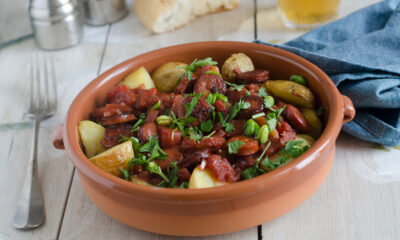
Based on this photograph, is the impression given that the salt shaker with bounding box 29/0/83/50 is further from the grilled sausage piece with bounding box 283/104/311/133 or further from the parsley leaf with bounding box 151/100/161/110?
the grilled sausage piece with bounding box 283/104/311/133

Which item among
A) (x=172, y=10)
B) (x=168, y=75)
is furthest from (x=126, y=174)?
(x=172, y=10)

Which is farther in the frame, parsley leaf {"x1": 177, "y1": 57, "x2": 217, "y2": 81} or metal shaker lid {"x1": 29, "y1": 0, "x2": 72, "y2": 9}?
metal shaker lid {"x1": 29, "y1": 0, "x2": 72, "y2": 9}

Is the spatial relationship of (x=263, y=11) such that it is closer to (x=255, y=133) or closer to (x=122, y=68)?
A: (x=122, y=68)

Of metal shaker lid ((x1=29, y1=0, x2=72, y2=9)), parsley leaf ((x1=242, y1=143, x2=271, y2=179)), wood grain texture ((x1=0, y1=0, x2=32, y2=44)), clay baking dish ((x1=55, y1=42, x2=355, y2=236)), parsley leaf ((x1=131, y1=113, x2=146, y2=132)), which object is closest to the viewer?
clay baking dish ((x1=55, y1=42, x2=355, y2=236))

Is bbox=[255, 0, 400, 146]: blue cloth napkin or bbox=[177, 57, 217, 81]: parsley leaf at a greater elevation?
bbox=[177, 57, 217, 81]: parsley leaf

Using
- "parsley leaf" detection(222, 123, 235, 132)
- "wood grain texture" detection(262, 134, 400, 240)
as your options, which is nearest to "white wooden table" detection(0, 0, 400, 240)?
"wood grain texture" detection(262, 134, 400, 240)

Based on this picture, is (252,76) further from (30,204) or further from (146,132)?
(30,204)
